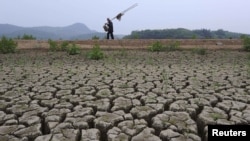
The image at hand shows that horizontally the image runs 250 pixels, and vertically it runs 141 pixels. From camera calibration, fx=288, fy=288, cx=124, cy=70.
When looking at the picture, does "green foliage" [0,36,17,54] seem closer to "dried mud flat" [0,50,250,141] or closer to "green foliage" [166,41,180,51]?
"dried mud flat" [0,50,250,141]

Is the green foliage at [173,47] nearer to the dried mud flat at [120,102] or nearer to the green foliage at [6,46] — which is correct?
the dried mud flat at [120,102]

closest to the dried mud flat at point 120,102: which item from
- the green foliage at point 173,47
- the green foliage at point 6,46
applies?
the green foliage at point 6,46

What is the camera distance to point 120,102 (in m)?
4.14

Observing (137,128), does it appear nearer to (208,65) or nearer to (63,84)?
(63,84)

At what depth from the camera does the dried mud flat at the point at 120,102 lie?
10.4 ft

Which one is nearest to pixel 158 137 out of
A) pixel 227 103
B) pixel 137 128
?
pixel 137 128

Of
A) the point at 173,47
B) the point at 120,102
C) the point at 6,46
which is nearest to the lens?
the point at 120,102

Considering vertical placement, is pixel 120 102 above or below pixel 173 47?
below

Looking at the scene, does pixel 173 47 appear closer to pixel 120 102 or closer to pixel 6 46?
pixel 6 46

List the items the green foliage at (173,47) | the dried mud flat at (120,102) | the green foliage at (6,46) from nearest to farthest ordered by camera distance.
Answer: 1. the dried mud flat at (120,102)
2. the green foliage at (6,46)
3. the green foliage at (173,47)

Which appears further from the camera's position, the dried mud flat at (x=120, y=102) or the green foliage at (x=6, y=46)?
the green foliage at (x=6, y=46)

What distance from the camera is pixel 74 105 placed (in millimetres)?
4078

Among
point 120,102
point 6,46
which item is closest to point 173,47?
point 6,46

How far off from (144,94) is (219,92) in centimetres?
122
